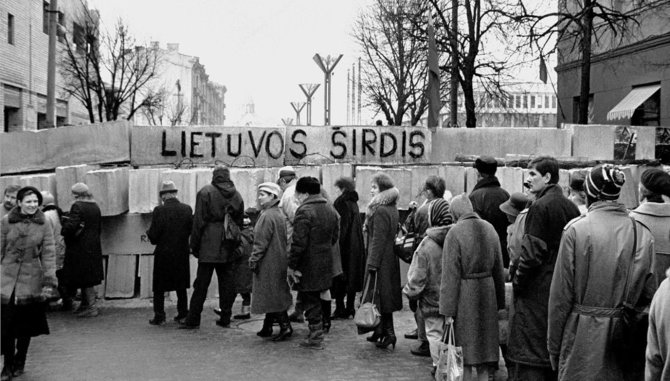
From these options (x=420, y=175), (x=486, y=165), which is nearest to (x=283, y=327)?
(x=486, y=165)

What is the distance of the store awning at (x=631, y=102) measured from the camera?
24.6 meters

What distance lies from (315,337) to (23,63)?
22.5 m

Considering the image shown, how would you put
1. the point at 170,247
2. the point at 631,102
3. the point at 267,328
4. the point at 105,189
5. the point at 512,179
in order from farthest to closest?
the point at 631,102 < the point at 512,179 < the point at 105,189 < the point at 170,247 < the point at 267,328

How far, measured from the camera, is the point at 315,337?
8.38m

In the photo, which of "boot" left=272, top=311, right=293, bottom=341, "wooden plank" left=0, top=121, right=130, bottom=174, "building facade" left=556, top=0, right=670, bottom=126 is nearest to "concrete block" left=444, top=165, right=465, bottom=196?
"boot" left=272, top=311, right=293, bottom=341

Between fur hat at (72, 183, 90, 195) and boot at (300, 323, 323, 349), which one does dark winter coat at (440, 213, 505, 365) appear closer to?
boot at (300, 323, 323, 349)

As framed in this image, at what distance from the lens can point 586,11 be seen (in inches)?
714

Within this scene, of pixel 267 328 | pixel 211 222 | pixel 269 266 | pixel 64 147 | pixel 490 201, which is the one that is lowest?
pixel 267 328

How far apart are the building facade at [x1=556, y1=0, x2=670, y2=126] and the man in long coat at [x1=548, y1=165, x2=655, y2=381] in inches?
694

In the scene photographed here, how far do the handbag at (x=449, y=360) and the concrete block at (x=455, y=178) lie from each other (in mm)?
5955

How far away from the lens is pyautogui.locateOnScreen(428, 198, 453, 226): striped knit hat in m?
6.75

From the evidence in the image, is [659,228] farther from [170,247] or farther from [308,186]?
[170,247]

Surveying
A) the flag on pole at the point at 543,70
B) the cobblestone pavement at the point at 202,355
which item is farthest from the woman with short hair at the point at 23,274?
the flag on pole at the point at 543,70

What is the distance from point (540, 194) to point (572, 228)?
135 cm
